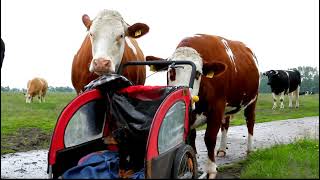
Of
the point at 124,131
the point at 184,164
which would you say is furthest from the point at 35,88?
the point at 184,164

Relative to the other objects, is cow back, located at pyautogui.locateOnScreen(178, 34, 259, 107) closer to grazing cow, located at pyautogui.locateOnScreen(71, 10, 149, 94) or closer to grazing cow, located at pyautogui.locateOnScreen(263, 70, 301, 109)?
grazing cow, located at pyautogui.locateOnScreen(71, 10, 149, 94)

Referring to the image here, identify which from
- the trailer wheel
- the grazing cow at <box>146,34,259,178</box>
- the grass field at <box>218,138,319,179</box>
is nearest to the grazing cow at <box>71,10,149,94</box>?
the grazing cow at <box>146,34,259,178</box>

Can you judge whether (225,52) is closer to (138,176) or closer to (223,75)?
(223,75)

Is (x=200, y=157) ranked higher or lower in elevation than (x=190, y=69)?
lower

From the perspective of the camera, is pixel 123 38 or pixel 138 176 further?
pixel 123 38

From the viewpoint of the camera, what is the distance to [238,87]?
770 cm

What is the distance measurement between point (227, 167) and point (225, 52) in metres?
1.87

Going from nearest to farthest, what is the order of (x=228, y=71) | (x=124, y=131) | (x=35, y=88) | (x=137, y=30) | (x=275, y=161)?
(x=124, y=131) < (x=275, y=161) < (x=228, y=71) < (x=137, y=30) < (x=35, y=88)

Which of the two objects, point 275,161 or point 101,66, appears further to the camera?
point 275,161

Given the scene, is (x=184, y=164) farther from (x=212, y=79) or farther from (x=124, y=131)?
(x=212, y=79)

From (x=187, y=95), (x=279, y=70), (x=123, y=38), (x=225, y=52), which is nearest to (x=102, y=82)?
(x=187, y=95)

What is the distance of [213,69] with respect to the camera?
659 cm

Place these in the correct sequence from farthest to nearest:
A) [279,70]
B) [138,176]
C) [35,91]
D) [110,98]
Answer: [35,91]
[279,70]
[110,98]
[138,176]

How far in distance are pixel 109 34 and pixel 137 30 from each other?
0.68 m
